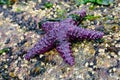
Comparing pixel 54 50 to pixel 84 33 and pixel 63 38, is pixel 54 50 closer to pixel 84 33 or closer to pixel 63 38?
pixel 63 38

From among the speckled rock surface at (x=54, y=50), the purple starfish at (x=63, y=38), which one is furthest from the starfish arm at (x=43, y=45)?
the speckled rock surface at (x=54, y=50)

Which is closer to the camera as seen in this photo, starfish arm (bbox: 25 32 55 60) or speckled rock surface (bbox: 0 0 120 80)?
speckled rock surface (bbox: 0 0 120 80)

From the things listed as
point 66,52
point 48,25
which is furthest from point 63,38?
point 48,25

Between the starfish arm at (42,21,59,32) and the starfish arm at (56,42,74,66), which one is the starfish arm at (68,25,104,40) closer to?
the starfish arm at (56,42,74,66)

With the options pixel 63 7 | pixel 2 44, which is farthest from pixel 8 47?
pixel 63 7

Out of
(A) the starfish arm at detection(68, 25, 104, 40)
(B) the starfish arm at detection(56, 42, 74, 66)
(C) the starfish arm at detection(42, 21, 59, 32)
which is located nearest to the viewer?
(B) the starfish arm at detection(56, 42, 74, 66)

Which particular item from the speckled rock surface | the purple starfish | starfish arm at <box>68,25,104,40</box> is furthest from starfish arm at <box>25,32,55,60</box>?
starfish arm at <box>68,25,104,40</box>
